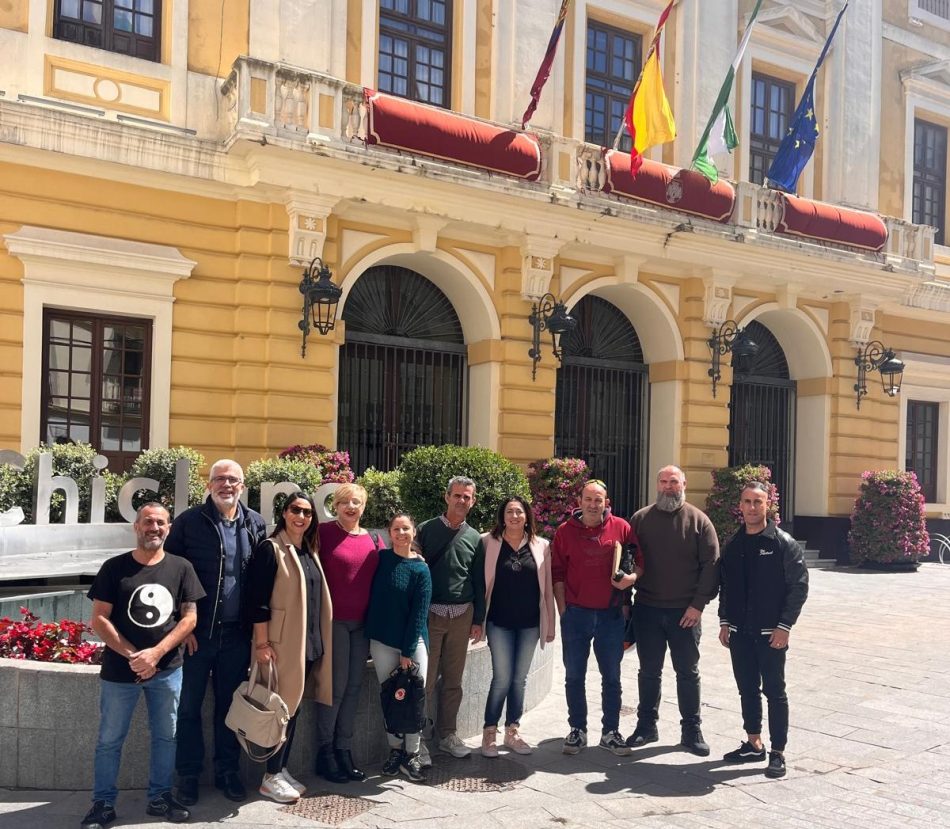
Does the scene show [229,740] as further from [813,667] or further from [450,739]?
[813,667]

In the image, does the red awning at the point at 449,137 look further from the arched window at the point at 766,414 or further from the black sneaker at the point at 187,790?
the black sneaker at the point at 187,790

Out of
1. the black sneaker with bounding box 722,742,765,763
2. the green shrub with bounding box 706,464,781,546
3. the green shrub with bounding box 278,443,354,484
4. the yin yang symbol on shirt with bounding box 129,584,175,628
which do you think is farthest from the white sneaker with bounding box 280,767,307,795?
the green shrub with bounding box 706,464,781,546

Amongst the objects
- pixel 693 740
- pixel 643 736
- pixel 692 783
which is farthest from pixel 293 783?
pixel 693 740

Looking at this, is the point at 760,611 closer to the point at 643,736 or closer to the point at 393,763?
the point at 643,736

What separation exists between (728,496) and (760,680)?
977 centimetres

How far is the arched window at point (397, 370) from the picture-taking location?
1402 centimetres

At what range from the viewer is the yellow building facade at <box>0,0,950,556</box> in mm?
11805

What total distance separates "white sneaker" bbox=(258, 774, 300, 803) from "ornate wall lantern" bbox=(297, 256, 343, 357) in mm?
7726

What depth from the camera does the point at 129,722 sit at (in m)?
4.83

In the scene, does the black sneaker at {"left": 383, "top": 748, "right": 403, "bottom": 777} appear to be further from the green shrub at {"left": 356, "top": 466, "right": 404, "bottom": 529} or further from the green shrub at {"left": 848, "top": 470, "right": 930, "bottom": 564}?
the green shrub at {"left": 848, "top": 470, "right": 930, "bottom": 564}

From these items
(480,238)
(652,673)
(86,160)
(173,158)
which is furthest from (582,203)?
(652,673)

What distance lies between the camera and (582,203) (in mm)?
14219

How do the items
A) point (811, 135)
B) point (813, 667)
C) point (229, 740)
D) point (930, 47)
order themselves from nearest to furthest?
1. point (229, 740)
2. point (813, 667)
3. point (811, 135)
4. point (930, 47)

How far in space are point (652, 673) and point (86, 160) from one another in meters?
8.96
